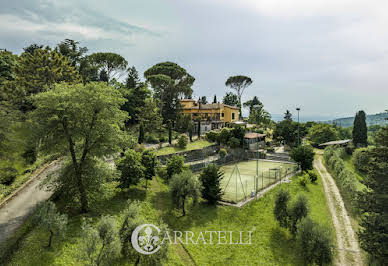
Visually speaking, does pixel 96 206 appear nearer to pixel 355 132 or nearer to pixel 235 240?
pixel 235 240

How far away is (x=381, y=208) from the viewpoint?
15406 mm

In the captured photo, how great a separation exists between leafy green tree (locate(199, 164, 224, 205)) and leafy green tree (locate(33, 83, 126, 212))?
930cm

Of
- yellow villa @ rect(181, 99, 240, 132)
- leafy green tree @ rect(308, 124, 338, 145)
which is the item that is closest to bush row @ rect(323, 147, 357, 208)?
leafy green tree @ rect(308, 124, 338, 145)

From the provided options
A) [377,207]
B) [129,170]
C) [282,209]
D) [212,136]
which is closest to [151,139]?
[212,136]

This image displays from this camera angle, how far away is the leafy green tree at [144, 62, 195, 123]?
48.5 meters

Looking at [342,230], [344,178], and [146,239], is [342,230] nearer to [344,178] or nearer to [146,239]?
[344,178]

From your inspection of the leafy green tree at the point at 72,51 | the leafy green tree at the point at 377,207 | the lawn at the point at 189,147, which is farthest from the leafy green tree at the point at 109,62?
the leafy green tree at the point at 377,207

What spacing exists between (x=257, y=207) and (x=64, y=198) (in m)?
17.2

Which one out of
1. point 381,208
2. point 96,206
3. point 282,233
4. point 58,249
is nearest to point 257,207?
point 282,233

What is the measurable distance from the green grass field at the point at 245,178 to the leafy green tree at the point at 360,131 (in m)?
27.6

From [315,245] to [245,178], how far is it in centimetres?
1444

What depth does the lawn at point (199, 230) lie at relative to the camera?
12.7m

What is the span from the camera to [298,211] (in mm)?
17875

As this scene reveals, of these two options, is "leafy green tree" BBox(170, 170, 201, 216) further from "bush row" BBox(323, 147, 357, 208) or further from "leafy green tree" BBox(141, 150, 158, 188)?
"bush row" BBox(323, 147, 357, 208)
